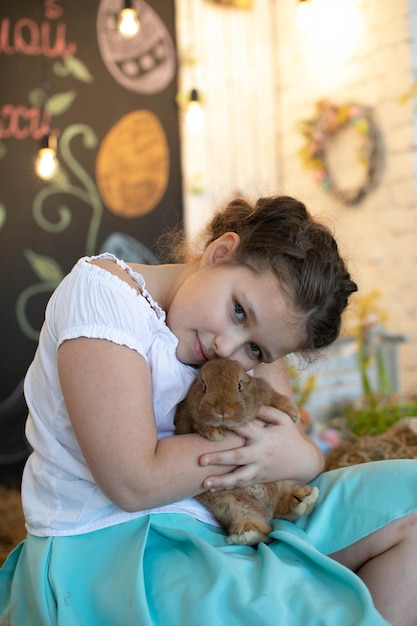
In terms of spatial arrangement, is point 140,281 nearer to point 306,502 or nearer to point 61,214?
point 306,502

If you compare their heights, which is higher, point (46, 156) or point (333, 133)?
point (333, 133)

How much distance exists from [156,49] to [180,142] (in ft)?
1.91

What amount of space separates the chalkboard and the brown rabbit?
245 centimetres

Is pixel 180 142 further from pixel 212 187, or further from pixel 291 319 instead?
pixel 291 319

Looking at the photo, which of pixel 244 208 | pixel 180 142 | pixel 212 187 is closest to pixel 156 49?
pixel 180 142

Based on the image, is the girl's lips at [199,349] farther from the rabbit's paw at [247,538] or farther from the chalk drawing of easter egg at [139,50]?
the chalk drawing of easter egg at [139,50]

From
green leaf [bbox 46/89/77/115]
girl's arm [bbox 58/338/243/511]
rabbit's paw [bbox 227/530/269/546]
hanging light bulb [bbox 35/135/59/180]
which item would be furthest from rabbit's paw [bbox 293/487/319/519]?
green leaf [bbox 46/89/77/115]

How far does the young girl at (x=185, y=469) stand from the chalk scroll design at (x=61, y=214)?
2.48 metres

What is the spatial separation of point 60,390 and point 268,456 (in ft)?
1.30

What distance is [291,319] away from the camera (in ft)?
4.20

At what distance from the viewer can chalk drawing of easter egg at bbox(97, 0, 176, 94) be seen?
4.07m

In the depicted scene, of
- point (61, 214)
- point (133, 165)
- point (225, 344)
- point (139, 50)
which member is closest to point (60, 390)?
point (225, 344)

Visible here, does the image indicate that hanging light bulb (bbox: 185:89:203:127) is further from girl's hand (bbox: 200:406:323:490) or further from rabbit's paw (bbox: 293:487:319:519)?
rabbit's paw (bbox: 293:487:319:519)

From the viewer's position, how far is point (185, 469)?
1175 millimetres
